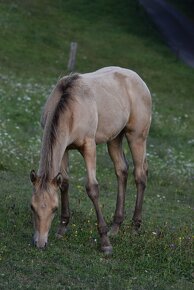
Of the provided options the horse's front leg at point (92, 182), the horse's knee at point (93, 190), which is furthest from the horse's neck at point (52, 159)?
the horse's knee at point (93, 190)

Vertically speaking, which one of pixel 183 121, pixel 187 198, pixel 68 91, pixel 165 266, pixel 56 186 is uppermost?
pixel 68 91

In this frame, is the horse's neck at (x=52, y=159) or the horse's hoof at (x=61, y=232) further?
the horse's hoof at (x=61, y=232)

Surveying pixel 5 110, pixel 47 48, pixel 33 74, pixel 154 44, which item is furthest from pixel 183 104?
pixel 154 44

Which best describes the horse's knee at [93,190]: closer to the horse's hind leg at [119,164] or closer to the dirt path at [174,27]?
the horse's hind leg at [119,164]

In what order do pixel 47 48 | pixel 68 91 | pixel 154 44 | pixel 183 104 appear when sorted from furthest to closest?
pixel 154 44 → pixel 47 48 → pixel 183 104 → pixel 68 91

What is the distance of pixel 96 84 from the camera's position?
11508 millimetres

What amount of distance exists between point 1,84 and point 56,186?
55.4 ft

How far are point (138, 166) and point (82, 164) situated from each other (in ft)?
20.9

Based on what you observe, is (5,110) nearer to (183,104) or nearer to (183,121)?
(183,121)

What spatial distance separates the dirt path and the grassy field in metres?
0.91

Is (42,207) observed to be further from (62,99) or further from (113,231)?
(113,231)

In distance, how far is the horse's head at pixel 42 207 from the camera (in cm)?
973

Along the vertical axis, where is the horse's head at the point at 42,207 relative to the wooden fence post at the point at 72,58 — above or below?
above

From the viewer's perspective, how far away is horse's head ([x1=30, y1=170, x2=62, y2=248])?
383 inches
